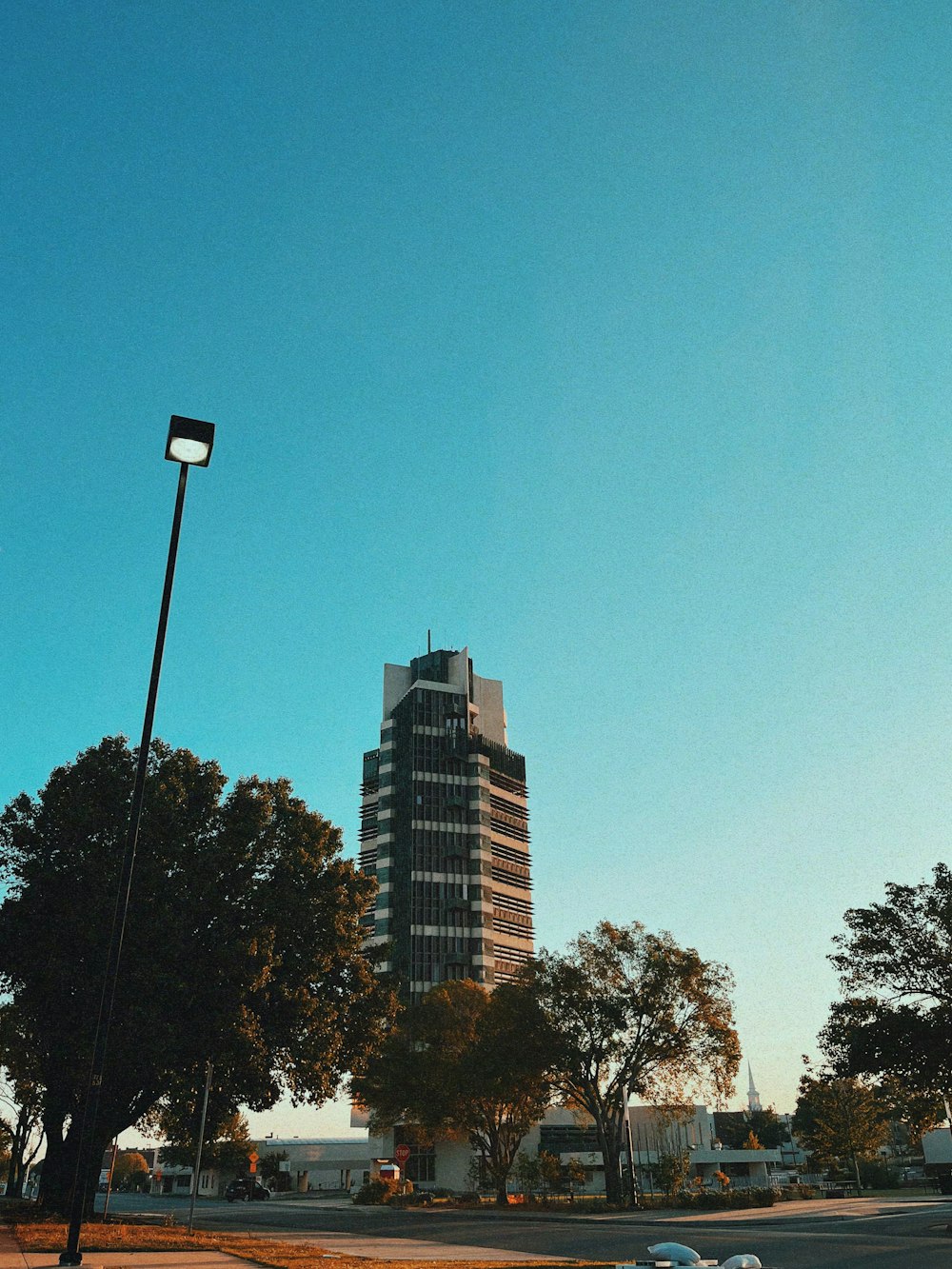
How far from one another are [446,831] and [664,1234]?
77.8m

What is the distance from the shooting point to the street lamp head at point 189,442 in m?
15.9

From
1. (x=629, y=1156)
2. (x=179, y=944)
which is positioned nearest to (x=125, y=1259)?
(x=179, y=944)

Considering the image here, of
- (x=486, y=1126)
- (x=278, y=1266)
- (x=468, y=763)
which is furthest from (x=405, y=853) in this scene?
(x=278, y=1266)

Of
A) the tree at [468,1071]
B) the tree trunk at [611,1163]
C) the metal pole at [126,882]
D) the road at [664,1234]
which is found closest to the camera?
the metal pole at [126,882]

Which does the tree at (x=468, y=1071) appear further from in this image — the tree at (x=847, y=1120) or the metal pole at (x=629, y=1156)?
the tree at (x=847, y=1120)

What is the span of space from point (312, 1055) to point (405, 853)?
74.0 meters

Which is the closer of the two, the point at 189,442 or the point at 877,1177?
the point at 189,442

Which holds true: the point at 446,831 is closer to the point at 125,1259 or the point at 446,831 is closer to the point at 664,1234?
the point at 664,1234

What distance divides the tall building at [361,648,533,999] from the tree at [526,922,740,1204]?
45.4 m

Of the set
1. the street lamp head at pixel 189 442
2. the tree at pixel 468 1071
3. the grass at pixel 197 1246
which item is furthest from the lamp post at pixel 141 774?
the tree at pixel 468 1071

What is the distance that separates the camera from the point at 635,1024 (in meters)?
53.0

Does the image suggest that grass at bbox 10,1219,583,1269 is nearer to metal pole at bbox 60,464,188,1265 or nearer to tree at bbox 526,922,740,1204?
metal pole at bbox 60,464,188,1265

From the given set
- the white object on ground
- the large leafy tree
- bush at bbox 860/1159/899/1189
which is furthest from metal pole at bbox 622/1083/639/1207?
the white object on ground

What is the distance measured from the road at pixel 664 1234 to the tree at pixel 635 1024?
344 inches
